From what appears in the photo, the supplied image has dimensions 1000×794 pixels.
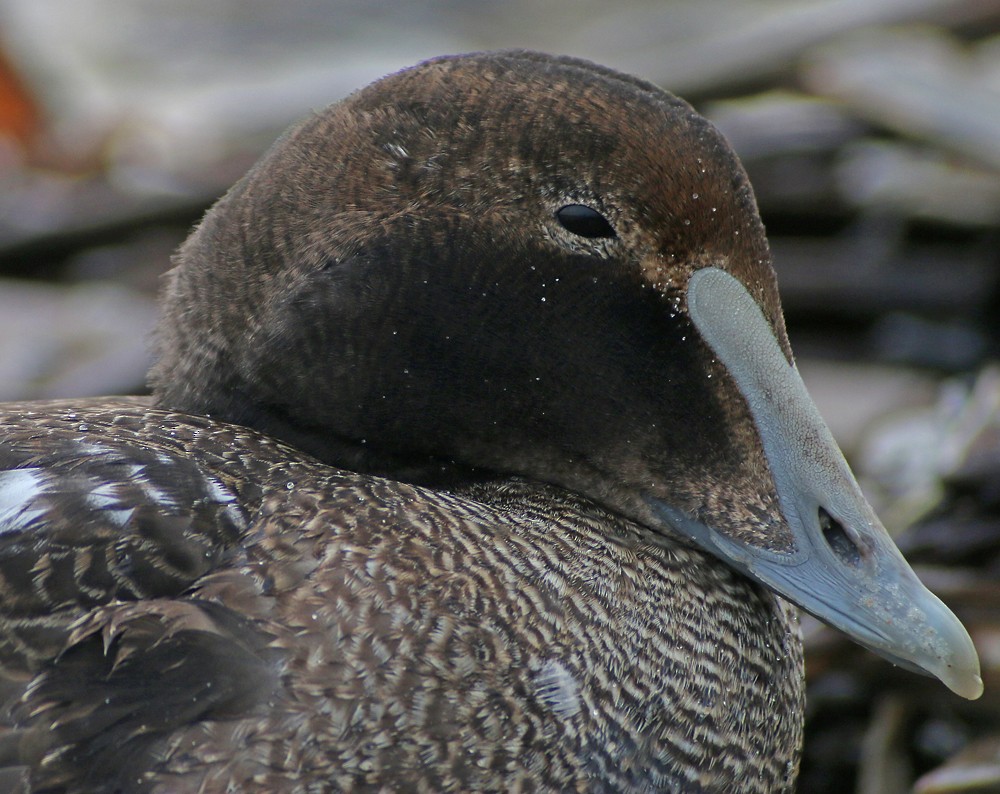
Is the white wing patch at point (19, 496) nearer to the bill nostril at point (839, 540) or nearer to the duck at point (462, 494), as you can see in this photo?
the duck at point (462, 494)

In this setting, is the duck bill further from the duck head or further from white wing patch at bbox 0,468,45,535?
white wing patch at bbox 0,468,45,535

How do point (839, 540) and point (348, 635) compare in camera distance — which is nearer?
point (348, 635)

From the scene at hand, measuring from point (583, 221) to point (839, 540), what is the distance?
70 centimetres

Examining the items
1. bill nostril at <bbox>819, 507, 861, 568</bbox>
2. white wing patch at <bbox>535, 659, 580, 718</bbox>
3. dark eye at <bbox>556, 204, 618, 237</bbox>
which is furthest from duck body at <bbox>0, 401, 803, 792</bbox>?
dark eye at <bbox>556, 204, 618, 237</bbox>

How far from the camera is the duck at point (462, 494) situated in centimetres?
214

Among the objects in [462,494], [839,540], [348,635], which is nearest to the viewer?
[348,635]

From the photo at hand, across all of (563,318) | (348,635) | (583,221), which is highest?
(583,221)

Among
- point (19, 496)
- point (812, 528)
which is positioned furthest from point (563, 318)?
point (19, 496)

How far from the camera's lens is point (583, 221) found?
2.42 m

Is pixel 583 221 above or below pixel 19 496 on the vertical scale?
above

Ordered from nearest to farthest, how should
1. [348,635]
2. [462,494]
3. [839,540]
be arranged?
[348,635] → [839,540] → [462,494]

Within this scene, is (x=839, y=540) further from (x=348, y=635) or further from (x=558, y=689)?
(x=348, y=635)

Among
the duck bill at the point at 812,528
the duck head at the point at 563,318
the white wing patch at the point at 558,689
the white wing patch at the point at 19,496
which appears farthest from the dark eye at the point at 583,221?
the white wing patch at the point at 19,496

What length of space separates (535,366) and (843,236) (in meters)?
3.16
